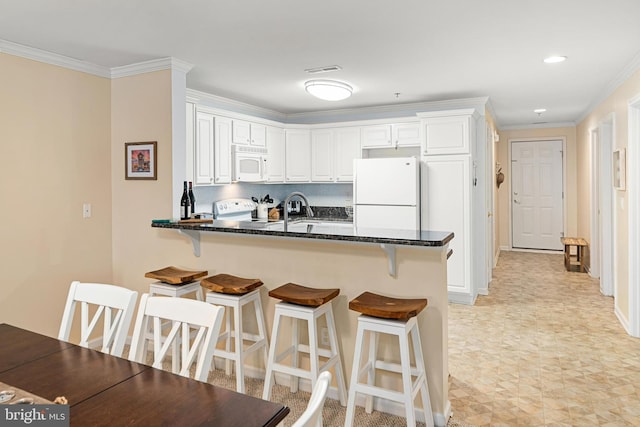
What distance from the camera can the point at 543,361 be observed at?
336cm

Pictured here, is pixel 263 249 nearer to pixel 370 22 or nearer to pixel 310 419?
pixel 370 22

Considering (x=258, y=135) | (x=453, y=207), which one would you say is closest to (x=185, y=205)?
(x=258, y=135)

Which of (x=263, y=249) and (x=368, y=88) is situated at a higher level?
(x=368, y=88)

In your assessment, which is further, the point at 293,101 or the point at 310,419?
the point at 293,101

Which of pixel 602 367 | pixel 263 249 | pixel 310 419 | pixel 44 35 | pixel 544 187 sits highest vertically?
pixel 44 35

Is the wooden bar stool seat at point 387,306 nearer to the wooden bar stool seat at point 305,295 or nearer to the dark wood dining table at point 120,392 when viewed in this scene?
the wooden bar stool seat at point 305,295

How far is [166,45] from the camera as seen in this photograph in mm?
3150

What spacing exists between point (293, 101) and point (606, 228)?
4122 millimetres

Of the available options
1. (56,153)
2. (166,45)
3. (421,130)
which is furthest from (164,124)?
(421,130)

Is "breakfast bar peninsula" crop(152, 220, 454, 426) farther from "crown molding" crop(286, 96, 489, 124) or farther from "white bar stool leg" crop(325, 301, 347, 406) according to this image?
"crown molding" crop(286, 96, 489, 124)

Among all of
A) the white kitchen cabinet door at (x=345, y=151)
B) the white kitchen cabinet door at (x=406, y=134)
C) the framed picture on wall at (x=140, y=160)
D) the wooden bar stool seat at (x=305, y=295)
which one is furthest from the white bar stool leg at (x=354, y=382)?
the white kitchen cabinet door at (x=345, y=151)

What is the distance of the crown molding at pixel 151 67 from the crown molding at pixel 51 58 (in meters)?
0.11

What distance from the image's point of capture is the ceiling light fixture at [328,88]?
4.15 meters

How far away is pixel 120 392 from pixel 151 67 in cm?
288
